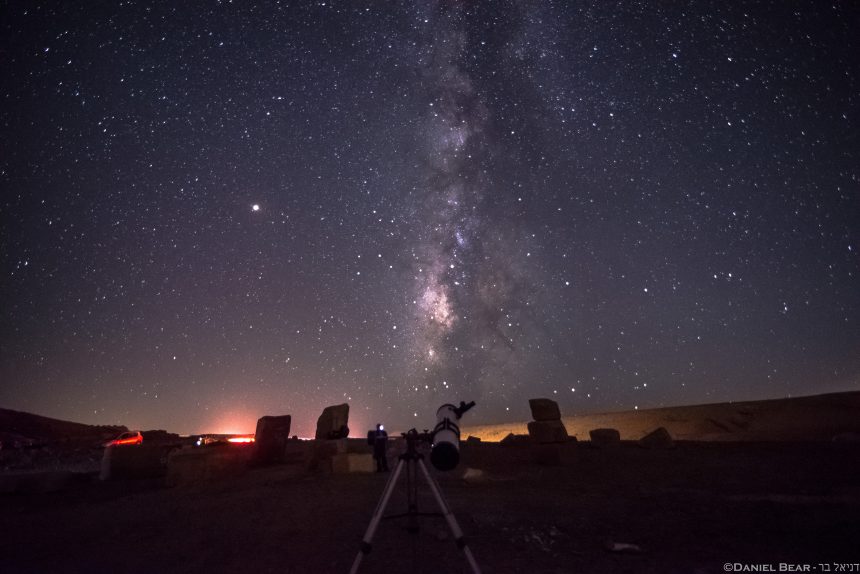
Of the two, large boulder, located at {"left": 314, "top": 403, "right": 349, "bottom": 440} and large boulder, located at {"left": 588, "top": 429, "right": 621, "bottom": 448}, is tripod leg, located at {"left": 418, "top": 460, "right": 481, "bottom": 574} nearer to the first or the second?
large boulder, located at {"left": 314, "top": 403, "right": 349, "bottom": 440}

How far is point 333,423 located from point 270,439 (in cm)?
262

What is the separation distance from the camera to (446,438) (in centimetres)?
469

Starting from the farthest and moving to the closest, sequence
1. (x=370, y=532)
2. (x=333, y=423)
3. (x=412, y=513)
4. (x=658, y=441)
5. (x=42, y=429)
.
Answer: (x=42, y=429) → (x=333, y=423) → (x=658, y=441) → (x=412, y=513) → (x=370, y=532)

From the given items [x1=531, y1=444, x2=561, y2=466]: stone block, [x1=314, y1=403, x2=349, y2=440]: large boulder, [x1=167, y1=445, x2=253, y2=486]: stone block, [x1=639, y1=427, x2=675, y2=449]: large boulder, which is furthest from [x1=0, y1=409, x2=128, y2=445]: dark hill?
A: [x1=639, y1=427, x2=675, y2=449]: large boulder

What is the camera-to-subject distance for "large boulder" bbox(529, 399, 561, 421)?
16062 mm

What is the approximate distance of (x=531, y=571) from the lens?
505 centimetres

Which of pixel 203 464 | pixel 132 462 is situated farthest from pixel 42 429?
pixel 203 464

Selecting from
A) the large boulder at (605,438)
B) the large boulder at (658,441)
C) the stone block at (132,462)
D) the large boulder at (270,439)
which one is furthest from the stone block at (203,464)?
the large boulder at (658,441)

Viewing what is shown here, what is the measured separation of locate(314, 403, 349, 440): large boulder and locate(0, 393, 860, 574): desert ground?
407 centimetres

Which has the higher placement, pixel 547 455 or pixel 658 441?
pixel 658 441

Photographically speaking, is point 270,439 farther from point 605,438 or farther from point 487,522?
point 605,438

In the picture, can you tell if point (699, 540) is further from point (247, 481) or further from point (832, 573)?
point (247, 481)

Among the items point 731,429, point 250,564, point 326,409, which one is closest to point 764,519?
point 250,564

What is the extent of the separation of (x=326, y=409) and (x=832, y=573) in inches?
660
